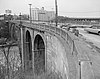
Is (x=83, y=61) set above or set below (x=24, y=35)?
above

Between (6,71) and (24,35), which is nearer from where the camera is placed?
(6,71)

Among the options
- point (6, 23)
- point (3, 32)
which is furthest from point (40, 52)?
point (6, 23)

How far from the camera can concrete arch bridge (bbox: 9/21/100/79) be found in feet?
14.6

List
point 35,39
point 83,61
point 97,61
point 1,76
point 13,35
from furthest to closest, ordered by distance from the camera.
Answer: point 13,35, point 35,39, point 1,76, point 97,61, point 83,61

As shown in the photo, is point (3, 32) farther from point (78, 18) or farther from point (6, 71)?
point (6, 71)

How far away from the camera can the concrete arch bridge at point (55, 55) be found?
14.6ft

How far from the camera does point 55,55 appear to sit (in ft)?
49.8

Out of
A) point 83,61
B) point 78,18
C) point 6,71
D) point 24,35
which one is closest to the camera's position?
point 83,61

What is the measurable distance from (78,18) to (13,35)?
3500cm

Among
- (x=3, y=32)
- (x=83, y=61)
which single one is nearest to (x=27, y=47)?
(x=83, y=61)

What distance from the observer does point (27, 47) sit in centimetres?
4259

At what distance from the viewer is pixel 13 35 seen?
83.4m

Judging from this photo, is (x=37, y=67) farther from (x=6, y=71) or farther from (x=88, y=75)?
(x=88, y=75)

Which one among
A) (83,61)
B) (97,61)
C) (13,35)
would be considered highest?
(83,61)
